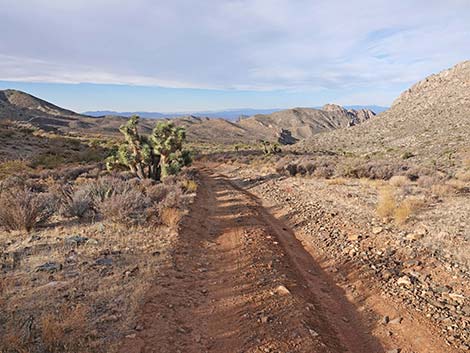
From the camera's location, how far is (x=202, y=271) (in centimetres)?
686

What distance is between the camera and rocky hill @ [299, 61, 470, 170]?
97.9 feet

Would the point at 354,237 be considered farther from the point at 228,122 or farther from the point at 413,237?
the point at 228,122

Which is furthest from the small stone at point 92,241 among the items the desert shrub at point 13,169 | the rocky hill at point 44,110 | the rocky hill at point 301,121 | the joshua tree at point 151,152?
the rocky hill at point 301,121

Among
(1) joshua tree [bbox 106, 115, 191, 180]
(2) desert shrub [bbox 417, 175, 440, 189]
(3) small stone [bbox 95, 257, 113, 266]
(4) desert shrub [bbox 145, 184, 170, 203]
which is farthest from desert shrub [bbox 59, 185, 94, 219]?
(2) desert shrub [bbox 417, 175, 440, 189]

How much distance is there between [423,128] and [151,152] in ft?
109

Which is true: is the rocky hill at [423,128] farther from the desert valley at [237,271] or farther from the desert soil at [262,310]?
the desert soil at [262,310]

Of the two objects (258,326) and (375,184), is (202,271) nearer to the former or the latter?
(258,326)

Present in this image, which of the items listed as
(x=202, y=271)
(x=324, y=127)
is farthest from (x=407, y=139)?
(x=324, y=127)

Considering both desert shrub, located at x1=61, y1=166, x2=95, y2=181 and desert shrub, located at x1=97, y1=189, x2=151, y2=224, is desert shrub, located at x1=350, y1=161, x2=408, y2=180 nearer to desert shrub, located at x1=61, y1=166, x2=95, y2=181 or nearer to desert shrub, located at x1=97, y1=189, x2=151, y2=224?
desert shrub, located at x1=97, y1=189, x2=151, y2=224

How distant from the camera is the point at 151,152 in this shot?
1928 cm

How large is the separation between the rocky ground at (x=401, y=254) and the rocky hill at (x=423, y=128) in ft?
51.9

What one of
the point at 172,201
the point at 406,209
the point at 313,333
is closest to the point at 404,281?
the point at 313,333

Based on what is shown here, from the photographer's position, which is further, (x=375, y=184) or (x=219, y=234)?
(x=375, y=184)

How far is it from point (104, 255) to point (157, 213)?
320 cm
